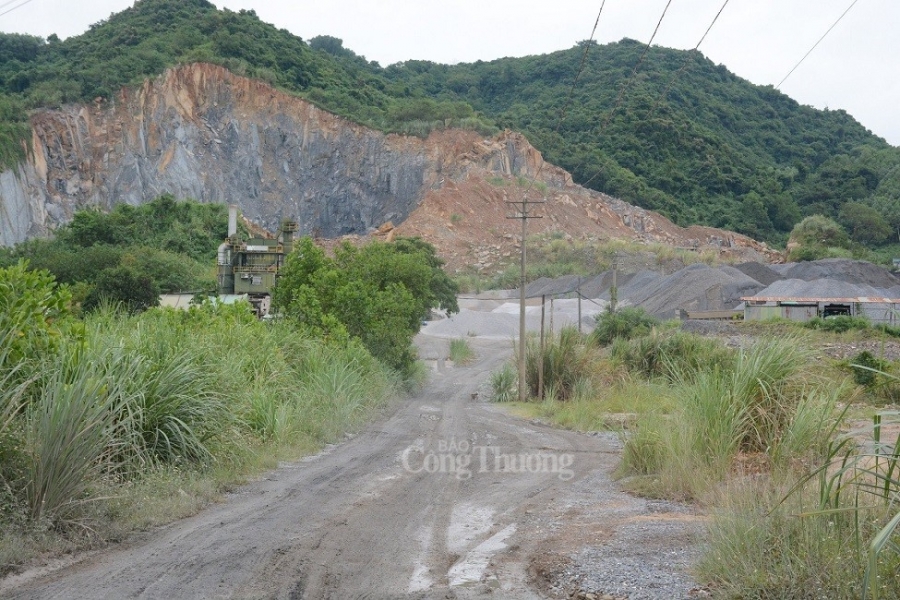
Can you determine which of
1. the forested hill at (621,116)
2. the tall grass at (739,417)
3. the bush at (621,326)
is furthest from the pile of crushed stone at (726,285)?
the tall grass at (739,417)

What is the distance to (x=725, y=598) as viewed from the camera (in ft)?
20.1

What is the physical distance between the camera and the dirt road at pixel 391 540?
668cm

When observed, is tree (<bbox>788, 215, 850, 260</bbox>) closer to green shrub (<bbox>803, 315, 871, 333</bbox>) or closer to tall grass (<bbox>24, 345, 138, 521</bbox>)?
green shrub (<bbox>803, 315, 871, 333</bbox>)

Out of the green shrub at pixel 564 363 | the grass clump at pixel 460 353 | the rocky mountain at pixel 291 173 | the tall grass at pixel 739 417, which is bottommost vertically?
the grass clump at pixel 460 353

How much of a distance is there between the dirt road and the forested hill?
75170 millimetres

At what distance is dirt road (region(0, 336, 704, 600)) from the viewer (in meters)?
6.68

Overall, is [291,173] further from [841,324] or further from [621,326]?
[841,324]

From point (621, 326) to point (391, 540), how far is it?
3506 centimetres

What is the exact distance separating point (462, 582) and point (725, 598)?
203 cm

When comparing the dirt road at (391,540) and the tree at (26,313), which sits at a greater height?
the tree at (26,313)

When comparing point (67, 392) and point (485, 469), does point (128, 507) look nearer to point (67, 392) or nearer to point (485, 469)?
point (67, 392)

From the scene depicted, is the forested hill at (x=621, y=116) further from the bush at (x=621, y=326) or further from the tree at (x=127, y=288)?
the bush at (x=621, y=326)

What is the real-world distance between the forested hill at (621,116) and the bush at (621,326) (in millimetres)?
44144

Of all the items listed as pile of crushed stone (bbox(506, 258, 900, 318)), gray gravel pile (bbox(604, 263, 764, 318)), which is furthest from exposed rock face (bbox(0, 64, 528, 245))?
gray gravel pile (bbox(604, 263, 764, 318))
